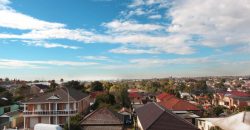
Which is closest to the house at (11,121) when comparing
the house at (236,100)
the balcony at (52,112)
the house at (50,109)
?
the house at (50,109)

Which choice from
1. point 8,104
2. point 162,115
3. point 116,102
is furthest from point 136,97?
point 162,115

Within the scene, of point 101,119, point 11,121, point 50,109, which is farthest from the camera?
point 11,121

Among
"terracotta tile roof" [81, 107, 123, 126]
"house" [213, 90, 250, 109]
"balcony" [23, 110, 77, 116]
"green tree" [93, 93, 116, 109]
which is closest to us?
"terracotta tile roof" [81, 107, 123, 126]

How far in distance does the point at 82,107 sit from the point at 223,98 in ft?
202

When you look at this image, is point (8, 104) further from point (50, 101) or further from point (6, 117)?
point (50, 101)

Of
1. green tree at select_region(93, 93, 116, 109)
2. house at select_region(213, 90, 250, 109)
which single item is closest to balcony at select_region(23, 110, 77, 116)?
green tree at select_region(93, 93, 116, 109)

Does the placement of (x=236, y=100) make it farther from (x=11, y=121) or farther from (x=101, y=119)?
(x=11, y=121)

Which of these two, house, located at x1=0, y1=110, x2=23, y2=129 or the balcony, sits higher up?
the balcony

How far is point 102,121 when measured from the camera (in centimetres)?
3984

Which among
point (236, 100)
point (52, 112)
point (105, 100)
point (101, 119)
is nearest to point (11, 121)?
point (52, 112)

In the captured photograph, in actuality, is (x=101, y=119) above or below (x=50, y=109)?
below

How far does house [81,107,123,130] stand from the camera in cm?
3950

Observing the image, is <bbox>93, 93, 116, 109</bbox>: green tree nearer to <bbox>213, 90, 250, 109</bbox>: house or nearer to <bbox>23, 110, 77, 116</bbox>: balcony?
<bbox>23, 110, 77, 116</bbox>: balcony

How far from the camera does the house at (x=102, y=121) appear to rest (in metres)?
39.5
